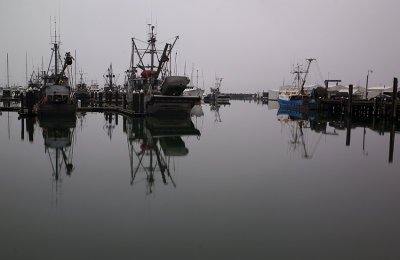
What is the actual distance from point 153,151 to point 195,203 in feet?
26.8

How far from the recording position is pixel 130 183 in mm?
10820

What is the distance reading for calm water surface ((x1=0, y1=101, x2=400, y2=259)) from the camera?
21.3 feet

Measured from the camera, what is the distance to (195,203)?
9.02 metres

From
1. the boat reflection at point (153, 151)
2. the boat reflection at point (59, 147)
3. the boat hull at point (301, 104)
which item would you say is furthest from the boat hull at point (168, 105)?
the boat hull at point (301, 104)

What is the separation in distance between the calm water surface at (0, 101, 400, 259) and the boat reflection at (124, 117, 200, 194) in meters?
0.08

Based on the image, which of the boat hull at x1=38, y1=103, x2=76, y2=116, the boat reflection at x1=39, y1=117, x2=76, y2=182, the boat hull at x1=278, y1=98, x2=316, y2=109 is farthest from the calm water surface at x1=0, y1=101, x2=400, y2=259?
the boat hull at x1=278, y1=98, x2=316, y2=109

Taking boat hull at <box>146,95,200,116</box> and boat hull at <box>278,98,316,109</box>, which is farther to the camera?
boat hull at <box>278,98,316,109</box>

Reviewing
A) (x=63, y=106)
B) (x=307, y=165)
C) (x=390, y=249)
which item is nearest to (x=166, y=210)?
(x=390, y=249)

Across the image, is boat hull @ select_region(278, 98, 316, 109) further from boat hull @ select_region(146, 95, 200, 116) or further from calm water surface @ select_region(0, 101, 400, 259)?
calm water surface @ select_region(0, 101, 400, 259)

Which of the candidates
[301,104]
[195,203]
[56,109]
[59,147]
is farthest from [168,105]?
[301,104]

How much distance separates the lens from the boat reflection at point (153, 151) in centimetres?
1198

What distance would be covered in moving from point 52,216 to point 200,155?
8.77 m

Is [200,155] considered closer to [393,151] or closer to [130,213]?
[130,213]

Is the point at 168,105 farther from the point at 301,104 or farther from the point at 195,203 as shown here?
the point at 301,104
